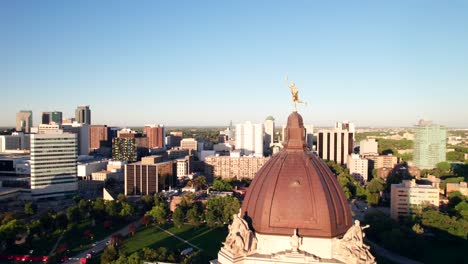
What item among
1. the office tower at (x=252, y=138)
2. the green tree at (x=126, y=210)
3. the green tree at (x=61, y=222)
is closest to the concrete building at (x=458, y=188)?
the green tree at (x=126, y=210)

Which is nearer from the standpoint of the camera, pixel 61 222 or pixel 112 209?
pixel 61 222

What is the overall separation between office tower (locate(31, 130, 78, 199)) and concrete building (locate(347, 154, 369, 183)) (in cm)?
7798

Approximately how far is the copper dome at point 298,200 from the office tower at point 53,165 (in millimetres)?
83875

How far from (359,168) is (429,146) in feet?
112

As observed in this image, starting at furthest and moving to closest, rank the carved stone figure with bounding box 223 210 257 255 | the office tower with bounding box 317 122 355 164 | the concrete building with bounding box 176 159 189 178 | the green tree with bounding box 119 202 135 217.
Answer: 1. the office tower with bounding box 317 122 355 164
2. the concrete building with bounding box 176 159 189 178
3. the green tree with bounding box 119 202 135 217
4. the carved stone figure with bounding box 223 210 257 255

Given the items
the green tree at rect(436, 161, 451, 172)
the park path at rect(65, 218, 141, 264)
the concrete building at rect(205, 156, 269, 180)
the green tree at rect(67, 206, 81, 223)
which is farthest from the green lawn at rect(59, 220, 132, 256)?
the green tree at rect(436, 161, 451, 172)

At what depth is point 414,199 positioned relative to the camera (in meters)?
78.8

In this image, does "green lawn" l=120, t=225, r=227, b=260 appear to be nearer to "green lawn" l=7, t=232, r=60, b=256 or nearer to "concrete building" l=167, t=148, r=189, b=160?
"green lawn" l=7, t=232, r=60, b=256

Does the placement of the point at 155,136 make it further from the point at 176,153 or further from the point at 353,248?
the point at 353,248

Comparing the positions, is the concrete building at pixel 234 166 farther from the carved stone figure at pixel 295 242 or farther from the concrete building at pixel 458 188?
the carved stone figure at pixel 295 242

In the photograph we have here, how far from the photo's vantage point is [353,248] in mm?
22906

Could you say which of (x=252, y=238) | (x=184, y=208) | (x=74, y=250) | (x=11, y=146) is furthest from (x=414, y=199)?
(x=11, y=146)

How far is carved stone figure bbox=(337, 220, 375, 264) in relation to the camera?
74.8 ft

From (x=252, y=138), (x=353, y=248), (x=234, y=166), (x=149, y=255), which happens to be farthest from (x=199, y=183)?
(x=353, y=248)
